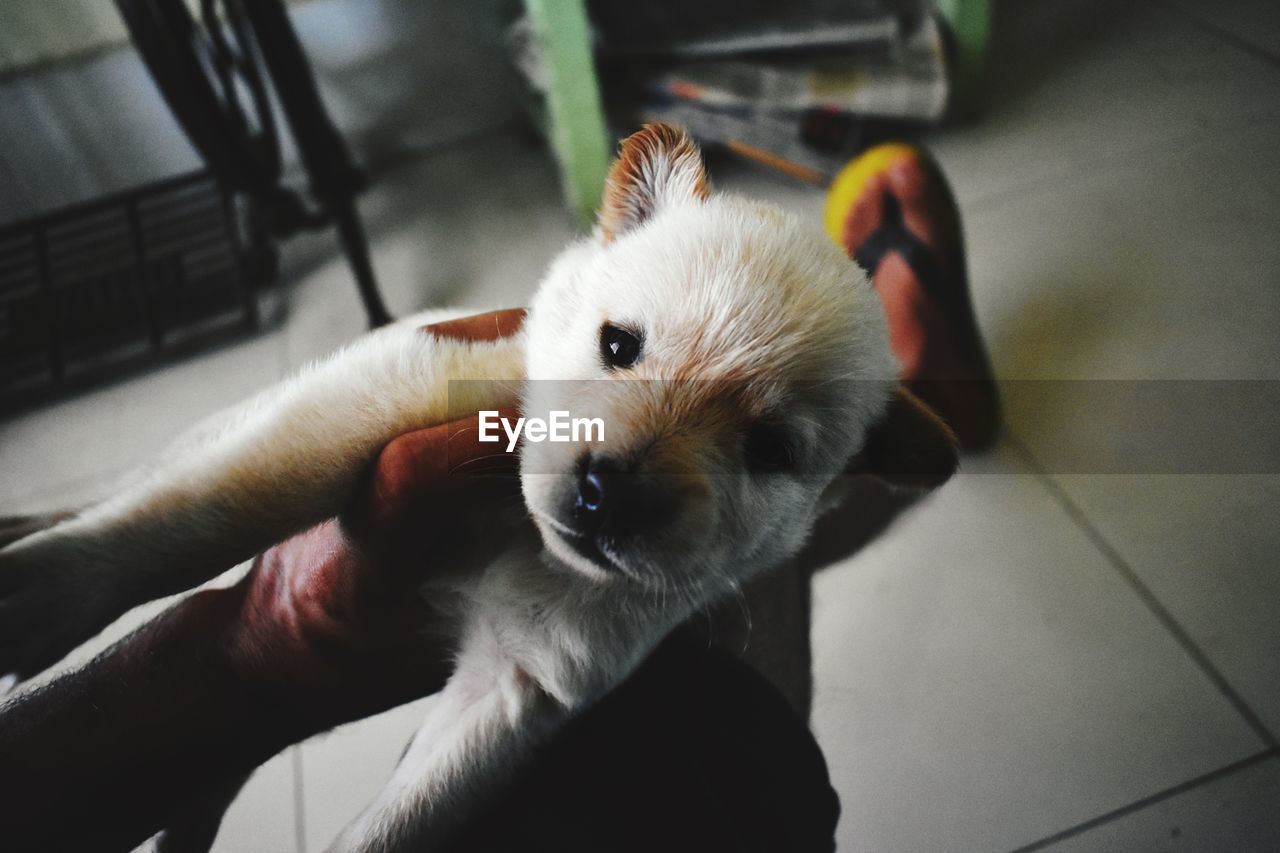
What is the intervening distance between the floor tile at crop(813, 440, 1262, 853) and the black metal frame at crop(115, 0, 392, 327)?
676 mm

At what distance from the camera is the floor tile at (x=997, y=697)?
544mm

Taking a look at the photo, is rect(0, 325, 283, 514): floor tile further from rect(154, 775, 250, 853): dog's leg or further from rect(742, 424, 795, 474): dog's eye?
rect(742, 424, 795, 474): dog's eye

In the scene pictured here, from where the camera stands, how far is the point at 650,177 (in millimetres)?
579

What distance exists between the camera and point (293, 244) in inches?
44.2

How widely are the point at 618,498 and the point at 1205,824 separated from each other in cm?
52

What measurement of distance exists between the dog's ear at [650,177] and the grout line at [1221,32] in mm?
800

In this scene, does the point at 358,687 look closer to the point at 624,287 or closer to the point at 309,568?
the point at 309,568

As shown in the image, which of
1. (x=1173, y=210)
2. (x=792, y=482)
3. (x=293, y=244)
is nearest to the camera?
(x=792, y=482)

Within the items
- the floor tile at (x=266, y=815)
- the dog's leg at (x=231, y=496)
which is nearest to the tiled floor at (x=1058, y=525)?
the floor tile at (x=266, y=815)

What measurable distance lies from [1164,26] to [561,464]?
1.31m

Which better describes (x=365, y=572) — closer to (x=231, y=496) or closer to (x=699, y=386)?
(x=231, y=496)

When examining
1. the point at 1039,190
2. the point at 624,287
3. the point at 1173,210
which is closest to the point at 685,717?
the point at 624,287

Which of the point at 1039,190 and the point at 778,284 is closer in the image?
the point at 778,284

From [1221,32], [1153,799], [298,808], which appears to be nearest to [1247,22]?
[1221,32]
